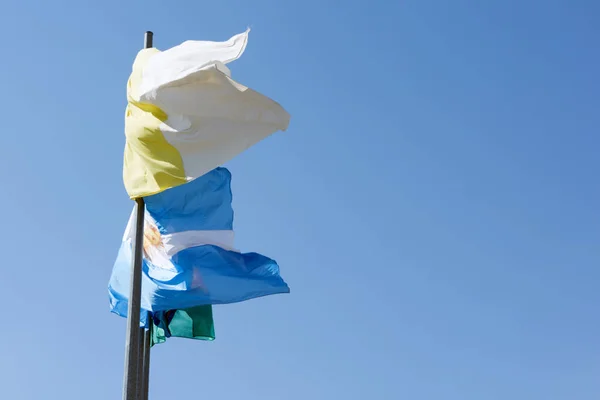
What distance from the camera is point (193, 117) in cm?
1669

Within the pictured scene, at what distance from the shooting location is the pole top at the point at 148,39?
18953 mm

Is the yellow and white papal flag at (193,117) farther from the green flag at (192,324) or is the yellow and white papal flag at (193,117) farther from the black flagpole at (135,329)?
the green flag at (192,324)

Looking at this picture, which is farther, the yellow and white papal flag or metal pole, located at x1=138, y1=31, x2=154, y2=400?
metal pole, located at x1=138, y1=31, x2=154, y2=400

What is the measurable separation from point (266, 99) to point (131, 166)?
3101mm

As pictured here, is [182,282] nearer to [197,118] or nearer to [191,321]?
[191,321]

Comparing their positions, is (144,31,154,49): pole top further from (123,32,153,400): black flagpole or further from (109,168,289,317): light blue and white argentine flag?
(123,32,153,400): black flagpole

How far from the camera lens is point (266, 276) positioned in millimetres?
18781

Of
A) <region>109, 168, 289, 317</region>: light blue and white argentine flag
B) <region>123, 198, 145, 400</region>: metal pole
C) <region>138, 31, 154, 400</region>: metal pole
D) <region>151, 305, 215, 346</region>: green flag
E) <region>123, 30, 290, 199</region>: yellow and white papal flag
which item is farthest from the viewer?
<region>151, 305, 215, 346</region>: green flag

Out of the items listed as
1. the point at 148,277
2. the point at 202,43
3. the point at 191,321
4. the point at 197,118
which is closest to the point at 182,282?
the point at 148,277

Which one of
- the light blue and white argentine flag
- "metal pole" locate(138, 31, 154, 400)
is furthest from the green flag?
the light blue and white argentine flag

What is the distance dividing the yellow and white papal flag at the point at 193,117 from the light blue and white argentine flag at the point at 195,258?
1.51 m

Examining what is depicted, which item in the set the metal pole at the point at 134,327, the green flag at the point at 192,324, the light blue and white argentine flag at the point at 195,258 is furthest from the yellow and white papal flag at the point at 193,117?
the green flag at the point at 192,324

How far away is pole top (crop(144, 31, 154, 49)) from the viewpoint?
1895 centimetres

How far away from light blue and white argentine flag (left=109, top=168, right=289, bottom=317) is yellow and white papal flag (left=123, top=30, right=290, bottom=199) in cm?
151
